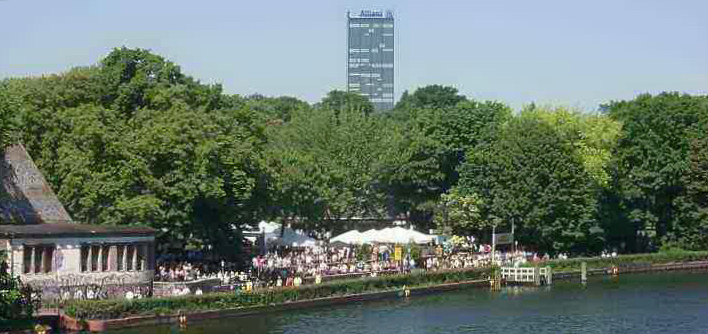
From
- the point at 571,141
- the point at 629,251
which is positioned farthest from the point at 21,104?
the point at 629,251

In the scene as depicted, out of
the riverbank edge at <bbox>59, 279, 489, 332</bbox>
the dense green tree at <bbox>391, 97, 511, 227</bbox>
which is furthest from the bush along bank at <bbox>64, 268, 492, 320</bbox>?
the dense green tree at <bbox>391, 97, 511, 227</bbox>

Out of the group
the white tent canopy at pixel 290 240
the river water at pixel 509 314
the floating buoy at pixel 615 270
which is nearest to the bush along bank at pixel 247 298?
the river water at pixel 509 314

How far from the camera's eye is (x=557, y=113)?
106812 millimetres

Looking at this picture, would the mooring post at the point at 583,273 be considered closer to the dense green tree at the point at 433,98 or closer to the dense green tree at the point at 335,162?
the dense green tree at the point at 335,162

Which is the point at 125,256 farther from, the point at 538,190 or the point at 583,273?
the point at 538,190

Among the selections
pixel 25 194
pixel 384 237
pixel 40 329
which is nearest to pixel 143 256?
pixel 25 194

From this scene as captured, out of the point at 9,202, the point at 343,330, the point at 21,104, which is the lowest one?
the point at 343,330

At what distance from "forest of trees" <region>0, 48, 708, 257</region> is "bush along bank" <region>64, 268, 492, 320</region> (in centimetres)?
671

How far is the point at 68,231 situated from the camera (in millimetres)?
60938

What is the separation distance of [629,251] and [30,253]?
6152cm

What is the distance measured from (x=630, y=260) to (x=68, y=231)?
51.9 meters

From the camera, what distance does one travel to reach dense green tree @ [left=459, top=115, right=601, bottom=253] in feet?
314

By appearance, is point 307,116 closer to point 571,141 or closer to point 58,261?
point 571,141

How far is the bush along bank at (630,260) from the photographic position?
9300cm
